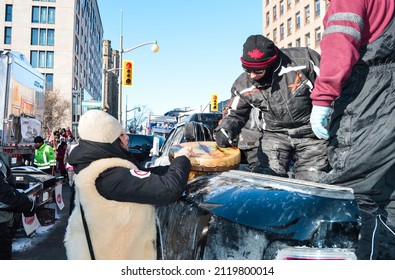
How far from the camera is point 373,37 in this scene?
6.03 feet

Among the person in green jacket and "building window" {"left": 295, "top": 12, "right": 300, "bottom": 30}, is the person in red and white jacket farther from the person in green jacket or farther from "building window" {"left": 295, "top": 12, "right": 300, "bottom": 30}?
"building window" {"left": 295, "top": 12, "right": 300, "bottom": 30}

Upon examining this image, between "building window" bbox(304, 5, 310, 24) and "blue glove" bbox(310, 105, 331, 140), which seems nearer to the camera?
"blue glove" bbox(310, 105, 331, 140)

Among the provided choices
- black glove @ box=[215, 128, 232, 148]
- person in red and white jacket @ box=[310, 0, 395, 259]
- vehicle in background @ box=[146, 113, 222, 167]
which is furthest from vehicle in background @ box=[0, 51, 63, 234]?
person in red and white jacket @ box=[310, 0, 395, 259]

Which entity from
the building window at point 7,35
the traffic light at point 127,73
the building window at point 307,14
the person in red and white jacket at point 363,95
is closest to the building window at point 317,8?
the building window at point 307,14

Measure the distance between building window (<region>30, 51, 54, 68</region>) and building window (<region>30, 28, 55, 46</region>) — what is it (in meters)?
1.23

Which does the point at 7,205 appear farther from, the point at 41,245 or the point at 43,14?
the point at 43,14

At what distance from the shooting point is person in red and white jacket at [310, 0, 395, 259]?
1.70 metres

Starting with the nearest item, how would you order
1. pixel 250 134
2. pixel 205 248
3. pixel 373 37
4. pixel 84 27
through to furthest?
pixel 205 248
pixel 373 37
pixel 250 134
pixel 84 27

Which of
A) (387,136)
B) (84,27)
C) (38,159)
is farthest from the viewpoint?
(84,27)

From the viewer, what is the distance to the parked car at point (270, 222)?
1120mm

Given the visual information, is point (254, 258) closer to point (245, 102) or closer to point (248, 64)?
point (248, 64)

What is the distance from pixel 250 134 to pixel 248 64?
1207 millimetres
